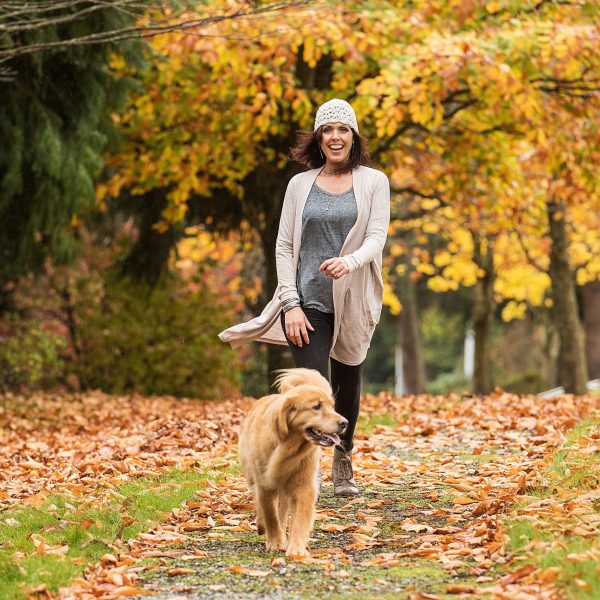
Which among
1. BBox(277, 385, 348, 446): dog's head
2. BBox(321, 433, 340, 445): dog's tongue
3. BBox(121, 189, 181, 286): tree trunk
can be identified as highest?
BBox(121, 189, 181, 286): tree trunk

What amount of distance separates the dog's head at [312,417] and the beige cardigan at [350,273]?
1.06 m

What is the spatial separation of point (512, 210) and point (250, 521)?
32.2 ft

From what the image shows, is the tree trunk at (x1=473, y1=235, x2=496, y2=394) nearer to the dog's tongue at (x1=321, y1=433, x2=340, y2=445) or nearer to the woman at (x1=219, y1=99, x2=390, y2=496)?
the woman at (x1=219, y1=99, x2=390, y2=496)

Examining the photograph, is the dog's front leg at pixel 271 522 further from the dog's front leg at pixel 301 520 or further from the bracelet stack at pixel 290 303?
the bracelet stack at pixel 290 303

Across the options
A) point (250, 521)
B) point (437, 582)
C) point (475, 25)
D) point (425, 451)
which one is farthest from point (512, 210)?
point (437, 582)

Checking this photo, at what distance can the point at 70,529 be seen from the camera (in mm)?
5477

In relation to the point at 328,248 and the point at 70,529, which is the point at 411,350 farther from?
the point at 70,529

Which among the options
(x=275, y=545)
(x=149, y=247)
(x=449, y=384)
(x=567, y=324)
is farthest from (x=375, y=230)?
(x=449, y=384)

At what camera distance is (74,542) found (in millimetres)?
5301

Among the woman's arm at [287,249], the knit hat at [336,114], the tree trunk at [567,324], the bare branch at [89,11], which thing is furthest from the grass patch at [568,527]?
the tree trunk at [567,324]

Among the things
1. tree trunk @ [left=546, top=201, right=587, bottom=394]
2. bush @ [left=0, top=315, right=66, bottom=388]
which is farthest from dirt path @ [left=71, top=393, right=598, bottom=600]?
tree trunk @ [left=546, top=201, right=587, bottom=394]

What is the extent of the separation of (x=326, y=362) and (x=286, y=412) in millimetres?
917

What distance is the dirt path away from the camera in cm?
433

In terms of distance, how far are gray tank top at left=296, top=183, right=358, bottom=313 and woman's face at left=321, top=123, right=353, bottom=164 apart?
0.87 ft
